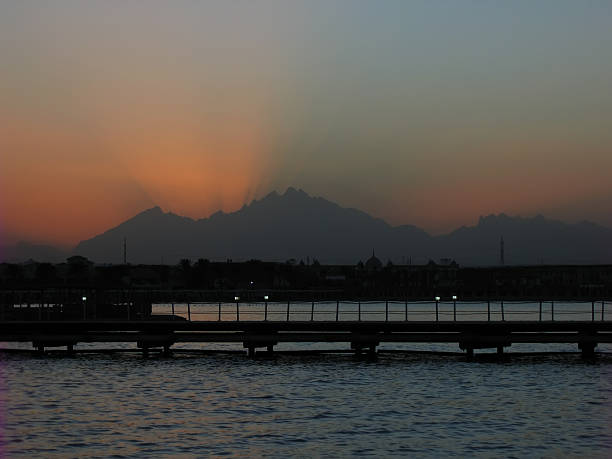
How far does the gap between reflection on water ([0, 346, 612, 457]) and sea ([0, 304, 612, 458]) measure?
0.06 metres

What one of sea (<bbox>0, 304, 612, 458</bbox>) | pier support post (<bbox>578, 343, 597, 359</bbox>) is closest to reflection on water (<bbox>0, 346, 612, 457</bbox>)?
sea (<bbox>0, 304, 612, 458</bbox>)

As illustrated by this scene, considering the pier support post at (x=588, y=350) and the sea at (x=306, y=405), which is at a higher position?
the pier support post at (x=588, y=350)

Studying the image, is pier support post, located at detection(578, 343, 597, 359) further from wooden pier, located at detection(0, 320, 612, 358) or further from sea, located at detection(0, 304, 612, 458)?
sea, located at detection(0, 304, 612, 458)

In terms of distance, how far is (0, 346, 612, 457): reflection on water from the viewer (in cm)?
2850

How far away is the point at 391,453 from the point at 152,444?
7.29m

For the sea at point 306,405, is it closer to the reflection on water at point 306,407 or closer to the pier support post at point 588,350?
the reflection on water at point 306,407

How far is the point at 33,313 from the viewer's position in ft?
339

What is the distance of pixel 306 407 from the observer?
37.1m

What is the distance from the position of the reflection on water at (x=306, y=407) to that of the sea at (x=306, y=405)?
6 centimetres

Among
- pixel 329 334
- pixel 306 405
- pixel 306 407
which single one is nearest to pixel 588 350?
pixel 329 334

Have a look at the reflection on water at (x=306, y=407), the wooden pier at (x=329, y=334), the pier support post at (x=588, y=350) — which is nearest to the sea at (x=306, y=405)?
the reflection on water at (x=306, y=407)

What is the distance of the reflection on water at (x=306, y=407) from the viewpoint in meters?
28.5

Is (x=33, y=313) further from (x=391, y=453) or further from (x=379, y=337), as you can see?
(x=391, y=453)

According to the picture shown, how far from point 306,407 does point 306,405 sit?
56 centimetres
